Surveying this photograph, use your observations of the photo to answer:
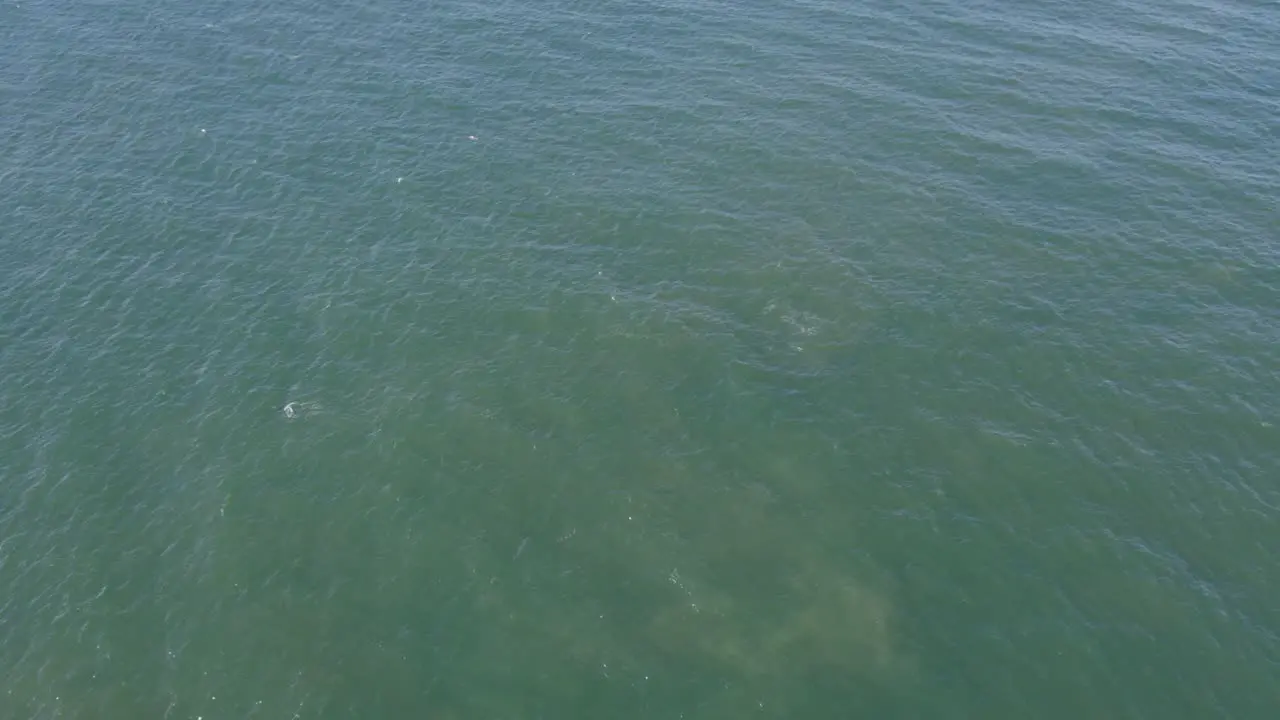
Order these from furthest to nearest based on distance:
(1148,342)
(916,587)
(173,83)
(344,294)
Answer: (173,83)
(344,294)
(1148,342)
(916,587)

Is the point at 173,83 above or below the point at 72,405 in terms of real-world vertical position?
above

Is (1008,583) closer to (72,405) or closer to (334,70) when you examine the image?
(72,405)

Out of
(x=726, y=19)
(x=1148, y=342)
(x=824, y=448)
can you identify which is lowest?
(x=824, y=448)

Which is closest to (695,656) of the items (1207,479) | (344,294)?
(1207,479)

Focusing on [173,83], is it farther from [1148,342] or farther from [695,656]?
[1148,342]

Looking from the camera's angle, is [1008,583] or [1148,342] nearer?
[1008,583]

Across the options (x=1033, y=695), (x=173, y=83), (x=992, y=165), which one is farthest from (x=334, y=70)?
(x=1033, y=695)

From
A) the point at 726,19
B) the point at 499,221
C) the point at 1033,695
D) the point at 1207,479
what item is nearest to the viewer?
the point at 1033,695
